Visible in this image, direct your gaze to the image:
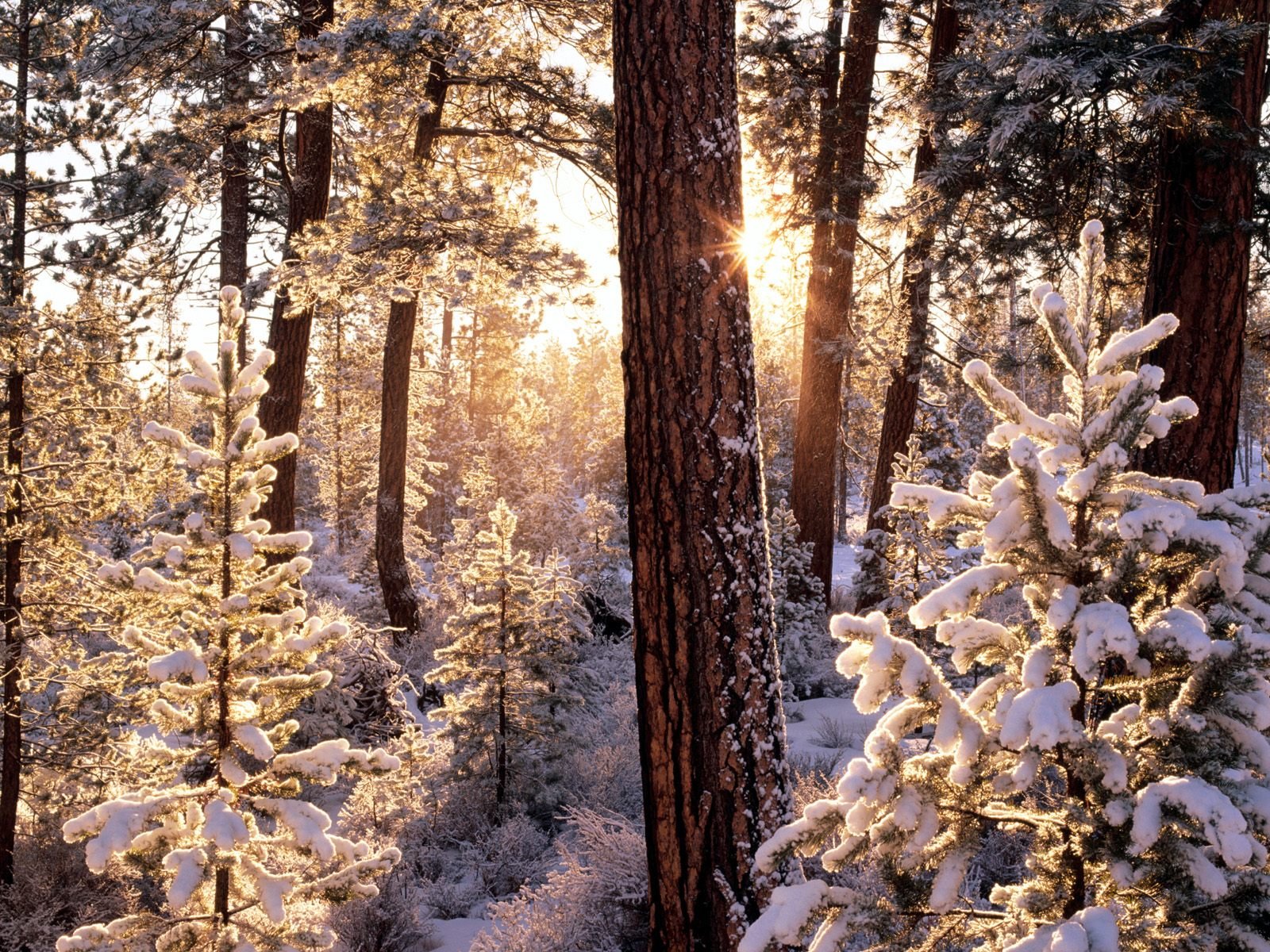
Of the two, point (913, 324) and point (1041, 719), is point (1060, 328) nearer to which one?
point (1041, 719)

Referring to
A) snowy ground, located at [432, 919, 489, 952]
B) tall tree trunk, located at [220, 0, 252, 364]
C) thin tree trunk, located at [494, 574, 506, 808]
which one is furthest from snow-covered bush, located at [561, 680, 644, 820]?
tall tree trunk, located at [220, 0, 252, 364]

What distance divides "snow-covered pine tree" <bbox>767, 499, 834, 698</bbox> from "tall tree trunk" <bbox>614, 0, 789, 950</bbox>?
251 inches

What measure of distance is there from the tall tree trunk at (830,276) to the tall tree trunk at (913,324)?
739 mm

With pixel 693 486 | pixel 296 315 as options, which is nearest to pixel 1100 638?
pixel 693 486

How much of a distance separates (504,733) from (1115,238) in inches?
266

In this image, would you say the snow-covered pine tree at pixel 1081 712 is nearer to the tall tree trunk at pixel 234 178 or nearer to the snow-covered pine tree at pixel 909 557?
the snow-covered pine tree at pixel 909 557

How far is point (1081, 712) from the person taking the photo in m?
2.14

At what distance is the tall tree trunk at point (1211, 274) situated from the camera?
5164mm

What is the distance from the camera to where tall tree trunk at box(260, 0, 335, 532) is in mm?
8711

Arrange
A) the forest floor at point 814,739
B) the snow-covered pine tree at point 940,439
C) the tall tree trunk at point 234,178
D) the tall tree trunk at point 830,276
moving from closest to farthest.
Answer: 1. the forest floor at point 814,739
2. the tall tree trunk at point 234,178
3. the tall tree trunk at point 830,276
4. the snow-covered pine tree at point 940,439

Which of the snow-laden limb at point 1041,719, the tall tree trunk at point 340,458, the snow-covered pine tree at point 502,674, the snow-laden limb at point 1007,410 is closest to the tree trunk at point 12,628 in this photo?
the snow-covered pine tree at point 502,674

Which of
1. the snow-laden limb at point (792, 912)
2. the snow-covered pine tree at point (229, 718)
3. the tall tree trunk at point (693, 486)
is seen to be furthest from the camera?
the snow-covered pine tree at point (229, 718)

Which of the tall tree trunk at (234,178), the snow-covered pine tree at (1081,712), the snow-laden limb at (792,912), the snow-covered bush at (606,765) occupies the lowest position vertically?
the snow-covered bush at (606,765)

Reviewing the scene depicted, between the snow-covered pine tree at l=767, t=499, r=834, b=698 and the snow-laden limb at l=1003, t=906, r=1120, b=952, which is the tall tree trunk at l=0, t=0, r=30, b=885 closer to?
the snow-laden limb at l=1003, t=906, r=1120, b=952
